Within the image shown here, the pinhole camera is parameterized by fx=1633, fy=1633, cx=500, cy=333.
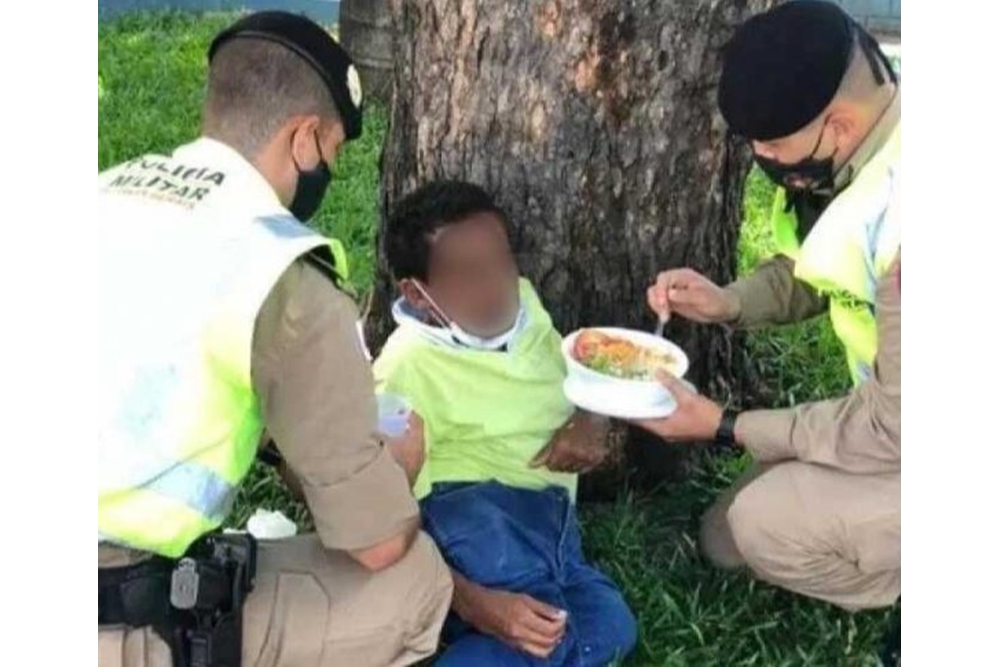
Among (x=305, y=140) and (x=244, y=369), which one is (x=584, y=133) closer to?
(x=305, y=140)

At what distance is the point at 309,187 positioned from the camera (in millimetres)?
2766

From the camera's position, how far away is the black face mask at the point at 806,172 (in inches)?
120

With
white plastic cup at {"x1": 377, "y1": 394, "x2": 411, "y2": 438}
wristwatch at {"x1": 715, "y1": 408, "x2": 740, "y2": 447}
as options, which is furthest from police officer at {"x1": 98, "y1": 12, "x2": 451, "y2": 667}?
wristwatch at {"x1": 715, "y1": 408, "x2": 740, "y2": 447}

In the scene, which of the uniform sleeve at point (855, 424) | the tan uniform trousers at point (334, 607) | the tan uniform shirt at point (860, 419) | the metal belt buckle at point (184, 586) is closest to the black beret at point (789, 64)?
the tan uniform shirt at point (860, 419)

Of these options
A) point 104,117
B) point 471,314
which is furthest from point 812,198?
point 104,117

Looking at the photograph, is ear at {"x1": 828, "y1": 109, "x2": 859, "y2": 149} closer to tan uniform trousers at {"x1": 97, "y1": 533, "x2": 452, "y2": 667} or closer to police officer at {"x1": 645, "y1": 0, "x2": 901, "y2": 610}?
police officer at {"x1": 645, "y1": 0, "x2": 901, "y2": 610}

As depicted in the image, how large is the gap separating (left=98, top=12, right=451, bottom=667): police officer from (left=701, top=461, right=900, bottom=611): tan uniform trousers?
742 millimetres

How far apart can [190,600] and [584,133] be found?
4.70ft

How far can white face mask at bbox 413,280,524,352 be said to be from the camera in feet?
10.8

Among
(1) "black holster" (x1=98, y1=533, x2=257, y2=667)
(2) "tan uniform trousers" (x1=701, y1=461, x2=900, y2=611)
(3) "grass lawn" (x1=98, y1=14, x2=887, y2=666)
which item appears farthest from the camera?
(3) "grass lawn" (x1=98, y1=14, x2=887, y2=666)

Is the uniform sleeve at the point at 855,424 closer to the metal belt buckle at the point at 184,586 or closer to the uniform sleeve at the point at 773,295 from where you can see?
the uniform sleeve at the point at 773,295
